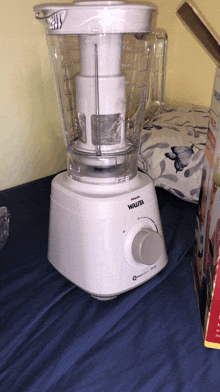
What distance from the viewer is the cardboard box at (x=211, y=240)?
1.33 feet

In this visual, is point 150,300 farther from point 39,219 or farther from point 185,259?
point 39,219

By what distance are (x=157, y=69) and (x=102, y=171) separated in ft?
0.88

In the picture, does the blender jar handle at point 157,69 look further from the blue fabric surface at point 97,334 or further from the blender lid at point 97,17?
the blue fabric surface at point 97,334

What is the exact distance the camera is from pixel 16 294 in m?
0.53

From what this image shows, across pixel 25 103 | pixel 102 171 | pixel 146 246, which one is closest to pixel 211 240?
pixel 146 246

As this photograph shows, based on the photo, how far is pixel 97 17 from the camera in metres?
0.41

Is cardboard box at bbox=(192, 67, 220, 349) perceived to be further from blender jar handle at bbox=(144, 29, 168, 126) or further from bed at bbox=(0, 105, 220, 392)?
blender jar handle at bbox=(144, 29, 168, 126)

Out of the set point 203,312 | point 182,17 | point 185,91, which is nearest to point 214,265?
point 203,312

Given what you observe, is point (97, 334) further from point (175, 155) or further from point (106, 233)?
point (175, 155)

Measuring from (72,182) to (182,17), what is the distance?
28 centimetres

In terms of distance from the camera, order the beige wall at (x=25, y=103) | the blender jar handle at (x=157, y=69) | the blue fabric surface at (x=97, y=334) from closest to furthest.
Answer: the blue fabric surface at (x=97, y=334) < the blender jar handle at (x=157, y=69) < the beige wall at (x=25, y=103)

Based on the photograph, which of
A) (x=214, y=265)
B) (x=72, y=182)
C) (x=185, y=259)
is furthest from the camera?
(x=185, y=259)

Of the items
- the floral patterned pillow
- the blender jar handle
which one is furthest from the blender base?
the floral patterned pillow

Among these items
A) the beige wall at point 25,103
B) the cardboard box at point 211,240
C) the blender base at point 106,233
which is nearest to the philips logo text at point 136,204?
the blender base at point 106,233
